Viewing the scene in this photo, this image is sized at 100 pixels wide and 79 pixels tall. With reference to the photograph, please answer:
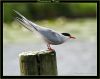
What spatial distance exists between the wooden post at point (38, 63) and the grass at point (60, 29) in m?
1.01

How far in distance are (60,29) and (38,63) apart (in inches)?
56.7

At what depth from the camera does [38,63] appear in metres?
4.45

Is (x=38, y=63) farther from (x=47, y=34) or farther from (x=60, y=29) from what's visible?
(x=60, y=29)

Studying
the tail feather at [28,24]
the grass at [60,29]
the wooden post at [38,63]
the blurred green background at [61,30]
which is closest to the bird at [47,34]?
the tail feather at [28,24]

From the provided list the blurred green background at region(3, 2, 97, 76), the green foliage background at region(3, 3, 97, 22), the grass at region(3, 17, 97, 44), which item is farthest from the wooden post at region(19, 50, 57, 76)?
the green foliage background at region(3, 3, 97, 22)

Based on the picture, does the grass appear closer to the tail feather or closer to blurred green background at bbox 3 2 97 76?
blurred green background at bbox 3 2 97 76

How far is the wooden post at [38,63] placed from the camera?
446cm

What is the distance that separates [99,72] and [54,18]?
0.97 metres

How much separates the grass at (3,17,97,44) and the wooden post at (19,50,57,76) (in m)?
1.01

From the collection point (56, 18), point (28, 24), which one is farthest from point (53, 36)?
point (56, 18)

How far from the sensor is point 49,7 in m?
5.69

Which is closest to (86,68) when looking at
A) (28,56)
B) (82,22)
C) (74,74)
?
(74,74)

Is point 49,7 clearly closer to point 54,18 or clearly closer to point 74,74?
point 54,18

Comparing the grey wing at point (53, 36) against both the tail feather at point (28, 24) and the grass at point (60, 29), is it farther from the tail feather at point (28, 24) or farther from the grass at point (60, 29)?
the grass at point (60, 29)
